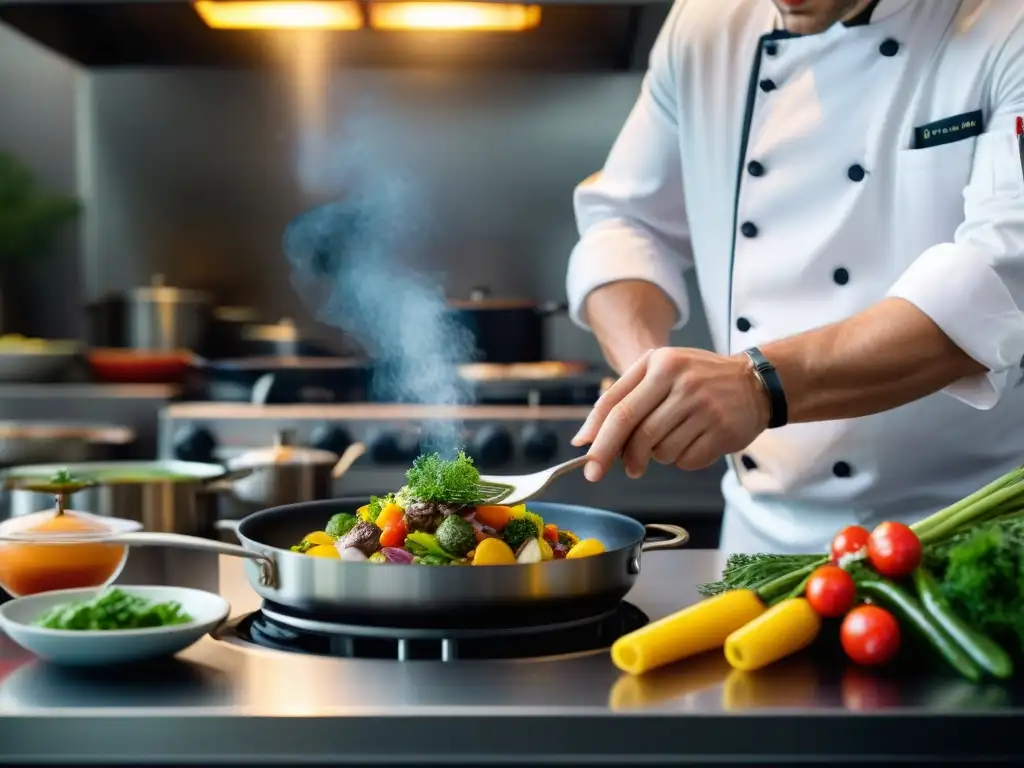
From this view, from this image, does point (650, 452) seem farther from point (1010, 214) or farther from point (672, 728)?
point (1010, 214)

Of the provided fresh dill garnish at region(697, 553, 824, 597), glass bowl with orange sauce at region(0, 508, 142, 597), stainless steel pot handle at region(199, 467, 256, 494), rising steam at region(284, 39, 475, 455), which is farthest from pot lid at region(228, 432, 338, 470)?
rising steam at region(284, 39, 475, 455)

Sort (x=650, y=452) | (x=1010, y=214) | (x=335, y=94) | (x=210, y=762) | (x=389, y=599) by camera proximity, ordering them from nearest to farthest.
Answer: (x=210, y=762) < (x=389, y=599) < (x=650, y=452) < (x=1010, y=214) < (x=335, y=94)

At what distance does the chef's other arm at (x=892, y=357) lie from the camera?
126 centimetres

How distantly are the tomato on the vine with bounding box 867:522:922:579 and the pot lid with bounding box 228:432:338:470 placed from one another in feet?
3.46

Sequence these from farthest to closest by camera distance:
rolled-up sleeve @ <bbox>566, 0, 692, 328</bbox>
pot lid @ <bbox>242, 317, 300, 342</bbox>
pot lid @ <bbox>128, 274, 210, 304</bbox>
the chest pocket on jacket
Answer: pot lid @ <bbox>128, 274, 210, 304</bbox> < pot lid @ <bbox>242, 317, 300, 342</bbox> < rolled-up sleeve @ <bbox>566, 0, 692, 328</bbox> < the chest pocket on jacket

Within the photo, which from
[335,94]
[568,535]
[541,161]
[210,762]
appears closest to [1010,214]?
[568,535]

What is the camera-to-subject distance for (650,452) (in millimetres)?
1257

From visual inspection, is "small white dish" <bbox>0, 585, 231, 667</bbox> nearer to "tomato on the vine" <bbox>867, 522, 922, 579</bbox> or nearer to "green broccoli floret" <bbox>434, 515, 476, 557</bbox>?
"green broccoli floret" <bbox>434, 515, 476, 557</bbox>

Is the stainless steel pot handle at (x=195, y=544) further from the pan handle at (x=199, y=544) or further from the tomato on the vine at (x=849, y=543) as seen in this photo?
the tomato on the vine at (x=849, y=543)

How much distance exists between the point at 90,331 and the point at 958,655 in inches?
127

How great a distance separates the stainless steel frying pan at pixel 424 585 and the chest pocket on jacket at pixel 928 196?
2.73ft

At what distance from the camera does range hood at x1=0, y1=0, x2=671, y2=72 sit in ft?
10.5

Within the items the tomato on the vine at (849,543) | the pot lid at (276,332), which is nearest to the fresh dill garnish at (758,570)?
the tomato on the vine at (849,543)

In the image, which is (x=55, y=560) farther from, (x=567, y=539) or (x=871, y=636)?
(x=871, y=636)
